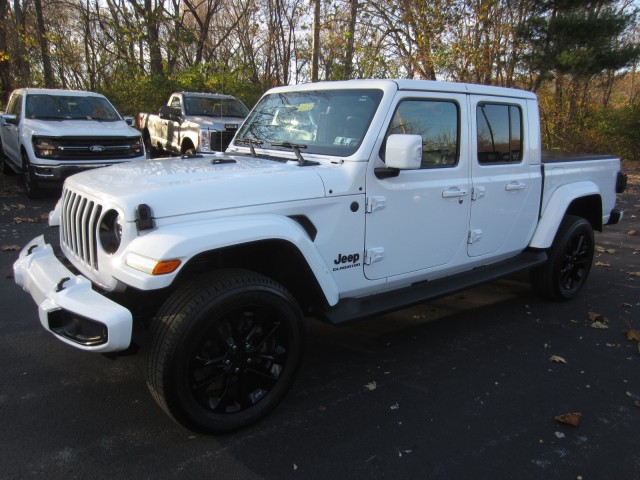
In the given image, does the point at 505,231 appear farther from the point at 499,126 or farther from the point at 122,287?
the point at 122,287

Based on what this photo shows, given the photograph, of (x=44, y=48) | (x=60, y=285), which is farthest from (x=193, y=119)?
(x=60, y=285)

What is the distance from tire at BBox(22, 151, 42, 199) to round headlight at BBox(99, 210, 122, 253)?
22.8 ft

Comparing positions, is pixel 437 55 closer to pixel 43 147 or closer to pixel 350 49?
pixel 350 49

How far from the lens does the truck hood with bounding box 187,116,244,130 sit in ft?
34.8

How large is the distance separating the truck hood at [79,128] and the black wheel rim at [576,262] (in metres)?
7.66

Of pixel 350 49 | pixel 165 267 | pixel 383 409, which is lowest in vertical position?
pixel 383 409

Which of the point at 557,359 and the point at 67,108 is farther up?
the point at 67,108

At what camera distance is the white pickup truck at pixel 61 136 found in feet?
27.7

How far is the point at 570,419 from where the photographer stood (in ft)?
9.50

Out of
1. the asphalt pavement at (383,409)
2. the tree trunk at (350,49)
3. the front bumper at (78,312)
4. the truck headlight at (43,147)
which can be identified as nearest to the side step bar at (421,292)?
the asphalt pavement at (383,409)

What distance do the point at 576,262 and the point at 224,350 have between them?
12.5 ft

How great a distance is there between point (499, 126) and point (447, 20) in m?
11.5

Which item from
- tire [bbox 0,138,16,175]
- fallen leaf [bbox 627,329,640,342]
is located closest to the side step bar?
fallen leaf [bbox 627,329,640,342]

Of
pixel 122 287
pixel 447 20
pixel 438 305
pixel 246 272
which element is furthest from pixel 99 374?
pixel 447 20
